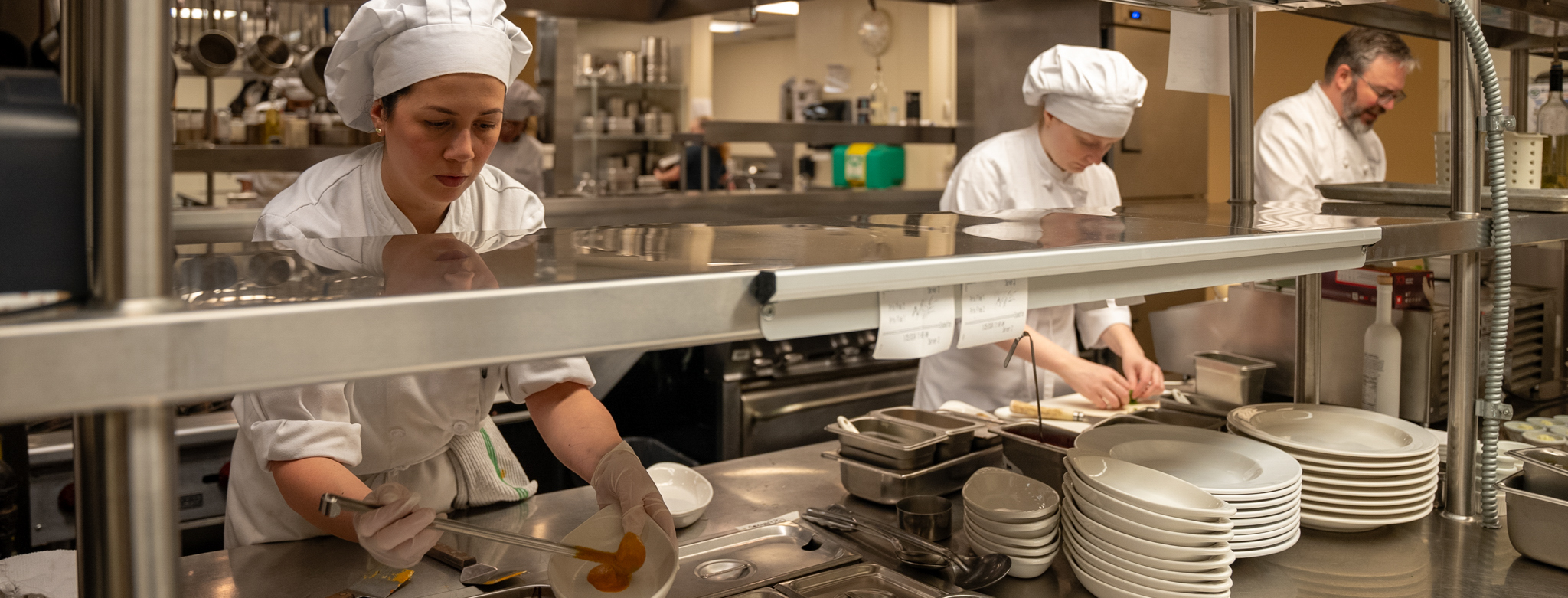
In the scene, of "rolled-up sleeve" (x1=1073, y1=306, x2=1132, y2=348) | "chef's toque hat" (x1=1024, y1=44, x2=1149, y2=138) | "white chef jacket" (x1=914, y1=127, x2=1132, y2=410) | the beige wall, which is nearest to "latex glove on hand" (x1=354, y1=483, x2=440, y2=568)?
"white chef jacket" (x1=914, y1=127, x2=1132, y2=410)

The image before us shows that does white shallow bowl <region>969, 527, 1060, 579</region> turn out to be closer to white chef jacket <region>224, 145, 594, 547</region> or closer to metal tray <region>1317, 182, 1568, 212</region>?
white chef jacket <region>224, 145, 594, 547</region>

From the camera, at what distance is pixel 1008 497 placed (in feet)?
4.61

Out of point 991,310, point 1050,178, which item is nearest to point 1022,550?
point 991,310

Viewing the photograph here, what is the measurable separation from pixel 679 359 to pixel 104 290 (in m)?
3.09

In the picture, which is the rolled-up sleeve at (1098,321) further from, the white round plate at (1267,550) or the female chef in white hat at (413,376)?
the female chef in white hat at (413,376)

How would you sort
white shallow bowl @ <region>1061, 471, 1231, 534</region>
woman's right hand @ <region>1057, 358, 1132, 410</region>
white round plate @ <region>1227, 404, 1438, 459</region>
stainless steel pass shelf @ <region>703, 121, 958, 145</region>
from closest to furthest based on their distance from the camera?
white shallow bowl @ <region>1061, 471, 1231, 534</region> → white round plate @ <region>1227, 404, 1438, 459</region> → woman's right hand @ <region>1057, 358, 1132, 410</region> → stainless steel pass shelf @ <region>703, 121, 958, 145</region>

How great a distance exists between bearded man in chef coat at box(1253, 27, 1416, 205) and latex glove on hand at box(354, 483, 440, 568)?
3.47 meters

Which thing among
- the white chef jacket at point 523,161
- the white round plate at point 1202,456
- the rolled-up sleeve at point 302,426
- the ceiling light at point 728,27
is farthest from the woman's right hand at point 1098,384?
the ceiling light at point 728,27

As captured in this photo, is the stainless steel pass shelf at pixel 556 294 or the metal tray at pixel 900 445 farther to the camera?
the metal tray at pixel 900 445

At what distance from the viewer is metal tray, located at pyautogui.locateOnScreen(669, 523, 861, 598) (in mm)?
1282

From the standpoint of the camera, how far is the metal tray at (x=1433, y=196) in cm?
172

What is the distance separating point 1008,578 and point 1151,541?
21 centimetres

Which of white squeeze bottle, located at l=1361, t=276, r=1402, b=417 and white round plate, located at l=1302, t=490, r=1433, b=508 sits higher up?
white squeeze bottle, located at l=1361, t=276, r=1402, b=417

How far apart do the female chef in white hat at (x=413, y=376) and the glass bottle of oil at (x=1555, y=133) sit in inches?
78.6
